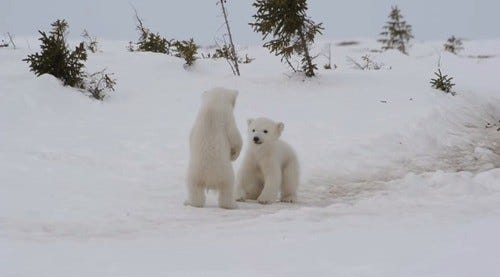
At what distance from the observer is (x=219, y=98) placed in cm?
657

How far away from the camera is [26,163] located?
25.0 ft

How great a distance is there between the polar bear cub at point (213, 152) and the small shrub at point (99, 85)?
5.66 meters

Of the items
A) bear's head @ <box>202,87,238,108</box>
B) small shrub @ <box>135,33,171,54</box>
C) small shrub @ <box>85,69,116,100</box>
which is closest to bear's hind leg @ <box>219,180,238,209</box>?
bear's head @ <box>202,87,238,108</box>

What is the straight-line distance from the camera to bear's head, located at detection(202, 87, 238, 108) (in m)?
6.52

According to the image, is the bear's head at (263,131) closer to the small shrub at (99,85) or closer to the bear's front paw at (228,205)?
the bear's front paw at (228,205)

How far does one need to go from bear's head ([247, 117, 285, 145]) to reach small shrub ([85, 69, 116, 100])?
17.5 ft

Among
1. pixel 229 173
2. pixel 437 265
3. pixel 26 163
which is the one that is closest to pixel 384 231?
pixel 437 265

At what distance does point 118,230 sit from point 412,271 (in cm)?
281

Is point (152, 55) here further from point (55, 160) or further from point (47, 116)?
point (55, 160)

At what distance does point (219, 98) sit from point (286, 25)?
6884mm

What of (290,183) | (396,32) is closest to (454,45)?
(396,32)

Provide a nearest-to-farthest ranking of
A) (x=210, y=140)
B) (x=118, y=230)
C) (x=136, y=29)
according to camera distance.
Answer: (x=118, y=230) → (x=210, y=140) → (x=136, y=29)

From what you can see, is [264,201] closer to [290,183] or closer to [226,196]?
[290,183]

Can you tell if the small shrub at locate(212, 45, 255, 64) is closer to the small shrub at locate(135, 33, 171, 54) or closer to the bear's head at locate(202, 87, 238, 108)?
the small shrub at locate(135, 33, 171, 54)
